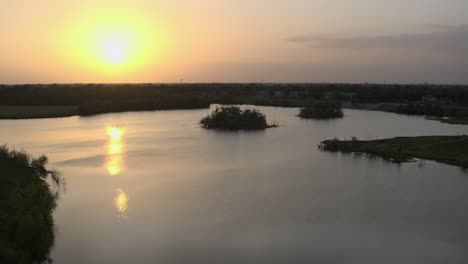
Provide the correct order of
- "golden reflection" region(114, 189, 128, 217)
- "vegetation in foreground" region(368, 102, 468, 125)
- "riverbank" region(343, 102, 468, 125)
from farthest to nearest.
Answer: "vegetation in foreground" region(368, 102, 468, 125) → "riverbank" region(343, 102, 468, 125) → "golden reflection" region(114, 189, 128, 217)

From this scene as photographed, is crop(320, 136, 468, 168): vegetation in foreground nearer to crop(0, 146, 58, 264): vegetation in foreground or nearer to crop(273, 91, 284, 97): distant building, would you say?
crop(0, 146, 58, 264): vegetation in foreground

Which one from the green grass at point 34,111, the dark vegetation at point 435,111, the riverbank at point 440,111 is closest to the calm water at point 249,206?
the green grass at point 34,111

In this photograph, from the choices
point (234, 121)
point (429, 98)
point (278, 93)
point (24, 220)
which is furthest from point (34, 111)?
point (429, 98)

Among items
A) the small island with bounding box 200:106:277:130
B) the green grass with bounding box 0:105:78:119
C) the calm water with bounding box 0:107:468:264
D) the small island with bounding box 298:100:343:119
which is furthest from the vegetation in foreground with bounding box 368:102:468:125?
the green grass with bounding box 0:105:78:119

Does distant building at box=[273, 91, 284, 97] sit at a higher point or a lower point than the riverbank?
higher

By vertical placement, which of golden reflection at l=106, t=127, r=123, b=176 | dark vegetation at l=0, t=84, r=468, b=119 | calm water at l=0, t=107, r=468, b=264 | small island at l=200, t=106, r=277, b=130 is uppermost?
dark vegetation at l=0, t=84, r=468, b=119

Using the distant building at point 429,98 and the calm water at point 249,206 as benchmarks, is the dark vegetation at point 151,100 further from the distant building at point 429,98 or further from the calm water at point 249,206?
the calm water at point 249,206

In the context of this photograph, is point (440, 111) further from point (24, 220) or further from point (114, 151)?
point (24, 220)
